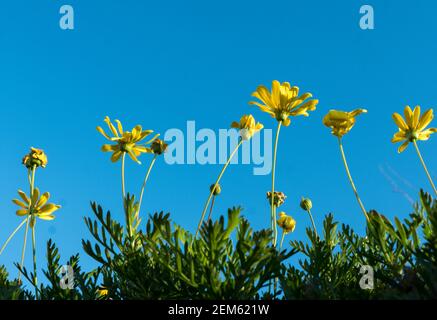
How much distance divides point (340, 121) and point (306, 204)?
3.10ft

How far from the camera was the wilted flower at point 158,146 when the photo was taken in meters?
2.51

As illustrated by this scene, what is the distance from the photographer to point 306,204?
118 inches

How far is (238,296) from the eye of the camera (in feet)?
4.90

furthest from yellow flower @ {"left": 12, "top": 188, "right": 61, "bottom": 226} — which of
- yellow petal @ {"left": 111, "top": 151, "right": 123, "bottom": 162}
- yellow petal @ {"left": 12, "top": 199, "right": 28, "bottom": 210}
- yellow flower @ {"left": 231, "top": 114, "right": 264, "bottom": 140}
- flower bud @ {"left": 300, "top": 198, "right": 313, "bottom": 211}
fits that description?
flower bud @ {"left": 300, "top": 198, "right": 313, "bottom": 211}

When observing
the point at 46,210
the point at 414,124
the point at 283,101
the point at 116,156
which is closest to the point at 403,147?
the point at 414,124

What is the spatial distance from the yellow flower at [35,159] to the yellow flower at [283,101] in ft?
4.45

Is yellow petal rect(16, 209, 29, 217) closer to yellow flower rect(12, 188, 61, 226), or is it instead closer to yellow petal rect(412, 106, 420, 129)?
yellow flower rect(12, 188, 61, 226)

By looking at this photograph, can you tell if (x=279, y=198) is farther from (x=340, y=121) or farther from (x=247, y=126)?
(x=340, y=121)

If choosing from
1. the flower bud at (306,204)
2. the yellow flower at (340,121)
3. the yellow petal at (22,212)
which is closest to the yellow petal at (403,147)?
the yellow flower at (340,121)

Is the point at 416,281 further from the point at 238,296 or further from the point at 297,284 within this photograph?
the point at 238,296

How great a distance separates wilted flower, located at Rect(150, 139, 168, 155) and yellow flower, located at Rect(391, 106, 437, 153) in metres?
1.14

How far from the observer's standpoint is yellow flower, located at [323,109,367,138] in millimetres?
2156
